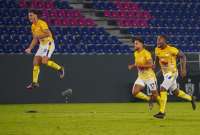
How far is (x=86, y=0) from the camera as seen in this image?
37.1 m

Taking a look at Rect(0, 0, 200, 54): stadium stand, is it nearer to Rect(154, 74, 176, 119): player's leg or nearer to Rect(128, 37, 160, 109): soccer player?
Rect(128, 37, 160, 109): soccer player

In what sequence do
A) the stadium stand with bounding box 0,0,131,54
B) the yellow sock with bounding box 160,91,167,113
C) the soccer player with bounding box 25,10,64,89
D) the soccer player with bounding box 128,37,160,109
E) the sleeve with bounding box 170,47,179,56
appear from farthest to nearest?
the stadium stand with bounding box 0,0,131,54, the soccer player with bounding box 25,10,64,89, the soccer player with bounding box 128,37,160,109, the sleeve with bounding box 170,47,179,56, the yellow sock with bounding box 160,91,167,113

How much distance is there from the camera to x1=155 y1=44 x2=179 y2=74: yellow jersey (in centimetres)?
1930

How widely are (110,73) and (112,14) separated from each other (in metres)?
5.31

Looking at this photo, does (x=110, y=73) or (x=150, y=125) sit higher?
(x=150, y=125)

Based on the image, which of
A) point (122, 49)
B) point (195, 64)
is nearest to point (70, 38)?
point (122, 49)

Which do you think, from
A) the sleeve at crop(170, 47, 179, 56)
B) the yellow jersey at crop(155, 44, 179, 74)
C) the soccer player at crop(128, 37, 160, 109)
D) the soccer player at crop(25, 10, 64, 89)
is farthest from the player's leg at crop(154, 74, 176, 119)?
the soccer player at crop(25, 10, 64, 89)

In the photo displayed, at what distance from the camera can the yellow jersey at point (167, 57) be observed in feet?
63.3

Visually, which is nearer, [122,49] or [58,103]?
[58,103]

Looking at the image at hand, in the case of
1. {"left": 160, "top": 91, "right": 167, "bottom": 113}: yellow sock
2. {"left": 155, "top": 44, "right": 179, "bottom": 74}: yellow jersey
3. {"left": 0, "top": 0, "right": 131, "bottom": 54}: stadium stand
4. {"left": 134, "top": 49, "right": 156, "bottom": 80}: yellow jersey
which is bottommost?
{"left": 0, "top": 0, "right": 131, "bottom": 54}: stadium stand

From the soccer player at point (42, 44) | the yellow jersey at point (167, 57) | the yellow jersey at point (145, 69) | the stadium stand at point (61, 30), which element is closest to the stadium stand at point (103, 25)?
the stadium stand at point (61, 30)

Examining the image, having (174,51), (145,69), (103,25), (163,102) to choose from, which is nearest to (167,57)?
(174,51)

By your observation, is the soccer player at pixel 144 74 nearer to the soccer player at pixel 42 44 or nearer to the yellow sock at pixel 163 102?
the yellow sock at pixel 163 102

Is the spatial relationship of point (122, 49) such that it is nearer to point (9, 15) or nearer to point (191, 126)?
point (9, 15)
